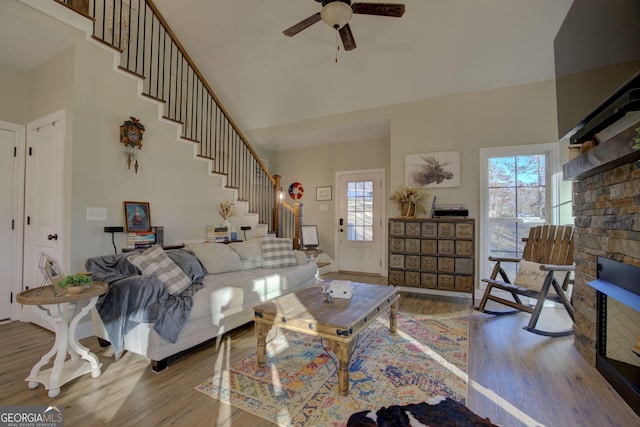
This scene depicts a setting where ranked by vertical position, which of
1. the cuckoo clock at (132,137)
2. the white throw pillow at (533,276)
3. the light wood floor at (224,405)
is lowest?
the light wood floor at (224,405)

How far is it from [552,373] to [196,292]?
9.15 ft

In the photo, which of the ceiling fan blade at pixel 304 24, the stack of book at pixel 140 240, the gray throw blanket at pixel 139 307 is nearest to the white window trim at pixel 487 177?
the ceiling fan blade at pixel 304 24

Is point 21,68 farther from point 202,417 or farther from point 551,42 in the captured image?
point 551,42

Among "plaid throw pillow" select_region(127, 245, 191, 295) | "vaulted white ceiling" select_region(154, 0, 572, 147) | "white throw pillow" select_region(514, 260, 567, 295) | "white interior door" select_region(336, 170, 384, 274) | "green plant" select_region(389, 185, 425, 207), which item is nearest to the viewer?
"plaid throw pillow" select_region(127, 245, 191, 295)

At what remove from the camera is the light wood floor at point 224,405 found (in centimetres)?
171

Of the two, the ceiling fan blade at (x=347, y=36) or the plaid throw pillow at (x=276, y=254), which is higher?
the ceiling fan blade at (x=347, y=36)

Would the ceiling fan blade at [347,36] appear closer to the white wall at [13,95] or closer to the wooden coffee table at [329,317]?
the wooden coffee table at [329,317]

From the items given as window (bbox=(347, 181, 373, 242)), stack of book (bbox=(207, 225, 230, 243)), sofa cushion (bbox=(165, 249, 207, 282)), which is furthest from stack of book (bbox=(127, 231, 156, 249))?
window (bbox=(347, 181, 373, 242))

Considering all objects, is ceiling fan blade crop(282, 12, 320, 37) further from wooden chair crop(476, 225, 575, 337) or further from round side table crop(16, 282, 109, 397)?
wooden chair crop(476, 225, 575, 337)

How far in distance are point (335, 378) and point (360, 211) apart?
4.05 m

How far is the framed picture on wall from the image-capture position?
6.21 m

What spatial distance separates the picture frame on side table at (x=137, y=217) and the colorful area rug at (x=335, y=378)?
6.19 feet

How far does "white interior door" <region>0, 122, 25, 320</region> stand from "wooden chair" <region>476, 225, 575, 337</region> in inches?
201

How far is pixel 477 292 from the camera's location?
4.20 metres
